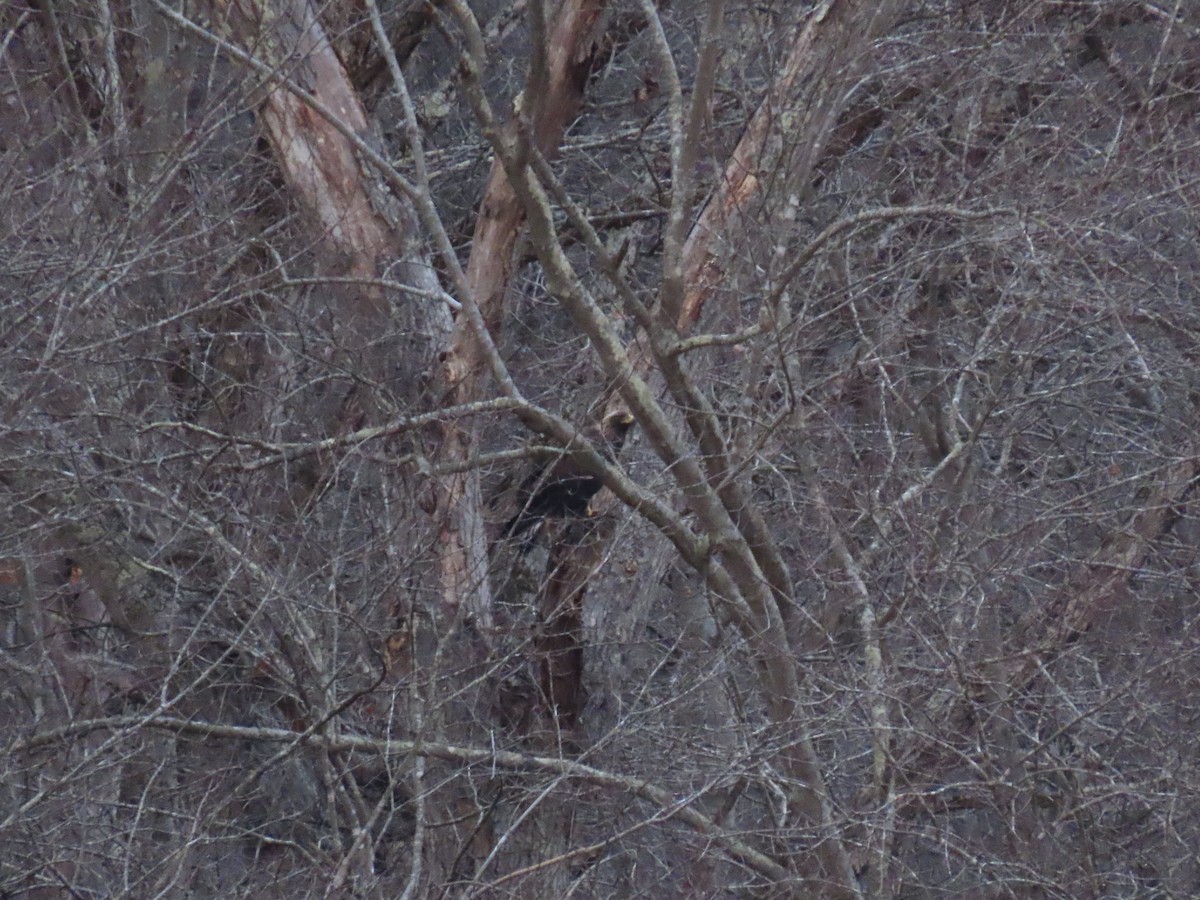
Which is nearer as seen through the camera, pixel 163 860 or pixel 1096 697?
pixel 163 860

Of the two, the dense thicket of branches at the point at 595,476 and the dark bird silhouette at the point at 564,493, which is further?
the dark bird silhouette at the point at 564,493

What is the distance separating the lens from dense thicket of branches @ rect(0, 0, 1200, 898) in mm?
5164

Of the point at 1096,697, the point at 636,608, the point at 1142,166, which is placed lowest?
the point at 1096,697

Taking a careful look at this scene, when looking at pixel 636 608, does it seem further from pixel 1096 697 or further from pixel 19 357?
pixel 19 357

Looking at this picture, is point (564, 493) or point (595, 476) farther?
point (564, 493)

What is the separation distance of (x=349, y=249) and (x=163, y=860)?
2.94 m

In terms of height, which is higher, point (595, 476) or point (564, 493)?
point (595, 476)

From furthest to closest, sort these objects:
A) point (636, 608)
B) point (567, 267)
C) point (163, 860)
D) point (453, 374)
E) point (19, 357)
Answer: point (636, 608) < point (453, 374) < point (567, 267) < point (19, 357) < point (163, 860)

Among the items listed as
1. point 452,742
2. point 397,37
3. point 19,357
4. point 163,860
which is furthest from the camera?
point 397,37

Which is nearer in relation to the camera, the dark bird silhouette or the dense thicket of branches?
the dense thicket of branches

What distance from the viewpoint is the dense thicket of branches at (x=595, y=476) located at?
5.16 meters

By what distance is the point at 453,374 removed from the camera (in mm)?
6473

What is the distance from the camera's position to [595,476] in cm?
618

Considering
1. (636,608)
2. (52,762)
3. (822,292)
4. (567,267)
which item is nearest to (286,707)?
(52,762)
